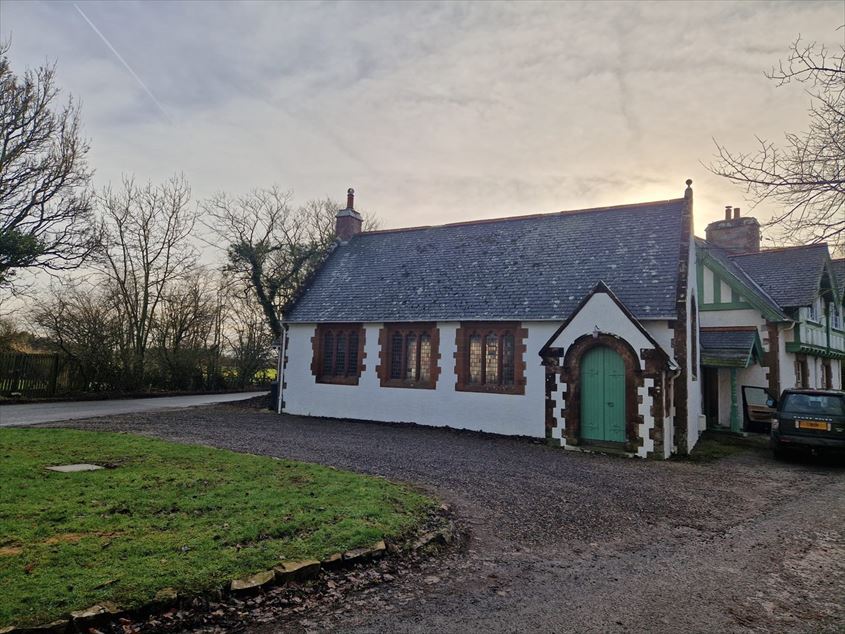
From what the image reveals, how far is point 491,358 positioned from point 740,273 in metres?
13.6

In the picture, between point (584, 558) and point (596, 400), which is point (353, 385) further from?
point (584, 558)

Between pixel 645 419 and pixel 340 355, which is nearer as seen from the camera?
pixel 645 419

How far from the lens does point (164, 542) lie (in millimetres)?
A: 5520

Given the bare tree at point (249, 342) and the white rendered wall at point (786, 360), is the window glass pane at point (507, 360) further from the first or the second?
the bare tree at point (249, 342)

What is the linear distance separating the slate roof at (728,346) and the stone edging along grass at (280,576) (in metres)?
14.8

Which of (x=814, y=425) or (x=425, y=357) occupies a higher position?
(x=425, y=357)

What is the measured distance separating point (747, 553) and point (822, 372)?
2365 cm

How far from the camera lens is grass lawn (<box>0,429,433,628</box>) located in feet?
14.9

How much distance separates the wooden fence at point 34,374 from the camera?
73.3ft

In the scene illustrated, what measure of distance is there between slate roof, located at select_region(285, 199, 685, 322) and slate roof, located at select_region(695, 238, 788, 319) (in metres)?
5.05

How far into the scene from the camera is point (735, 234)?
80.4 ft

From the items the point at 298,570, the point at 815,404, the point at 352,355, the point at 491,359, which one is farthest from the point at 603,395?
the point at 298,570

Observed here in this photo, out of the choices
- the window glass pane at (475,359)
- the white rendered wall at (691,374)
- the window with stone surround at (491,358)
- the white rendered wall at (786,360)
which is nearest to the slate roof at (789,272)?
the white rendered wall at (786,360)

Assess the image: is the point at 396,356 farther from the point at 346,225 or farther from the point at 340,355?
the point at 346,225
